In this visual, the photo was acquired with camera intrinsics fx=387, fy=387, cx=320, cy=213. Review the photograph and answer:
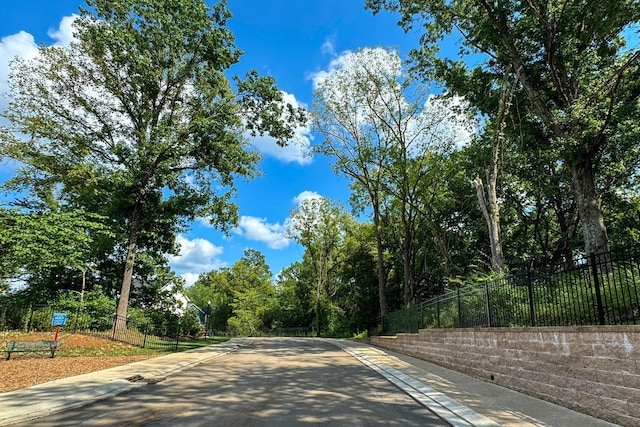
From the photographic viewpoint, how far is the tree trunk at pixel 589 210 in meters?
11.9

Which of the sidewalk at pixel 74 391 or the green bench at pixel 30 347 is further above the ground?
the green bench at pixel 30 347

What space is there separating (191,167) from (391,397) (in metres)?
19.2

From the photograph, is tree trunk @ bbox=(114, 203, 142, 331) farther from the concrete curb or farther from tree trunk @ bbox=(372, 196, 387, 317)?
tree trunk @ bbox=(372, 196, 387, 317)

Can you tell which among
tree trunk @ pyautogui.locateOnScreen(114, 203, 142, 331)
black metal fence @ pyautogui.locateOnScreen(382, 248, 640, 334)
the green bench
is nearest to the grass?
the green bench

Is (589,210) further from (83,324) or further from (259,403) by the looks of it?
(83,324)

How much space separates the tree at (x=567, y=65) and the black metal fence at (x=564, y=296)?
4.77 m

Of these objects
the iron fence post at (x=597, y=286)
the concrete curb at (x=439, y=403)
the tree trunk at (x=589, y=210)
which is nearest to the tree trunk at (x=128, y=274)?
the concrete curb at (x=439, y=403)

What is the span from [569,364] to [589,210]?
7.85m

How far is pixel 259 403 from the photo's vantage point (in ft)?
22.3

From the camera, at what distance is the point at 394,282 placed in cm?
3784

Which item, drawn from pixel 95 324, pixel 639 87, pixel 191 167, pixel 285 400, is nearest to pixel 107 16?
pixel 191 167

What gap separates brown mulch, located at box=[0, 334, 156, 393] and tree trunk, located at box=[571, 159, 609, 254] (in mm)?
15089

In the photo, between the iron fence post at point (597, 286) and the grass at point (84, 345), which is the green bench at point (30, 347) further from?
the iron fence post at point (597, 286)

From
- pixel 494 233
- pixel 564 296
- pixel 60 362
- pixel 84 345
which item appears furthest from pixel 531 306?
pixel 84 345
